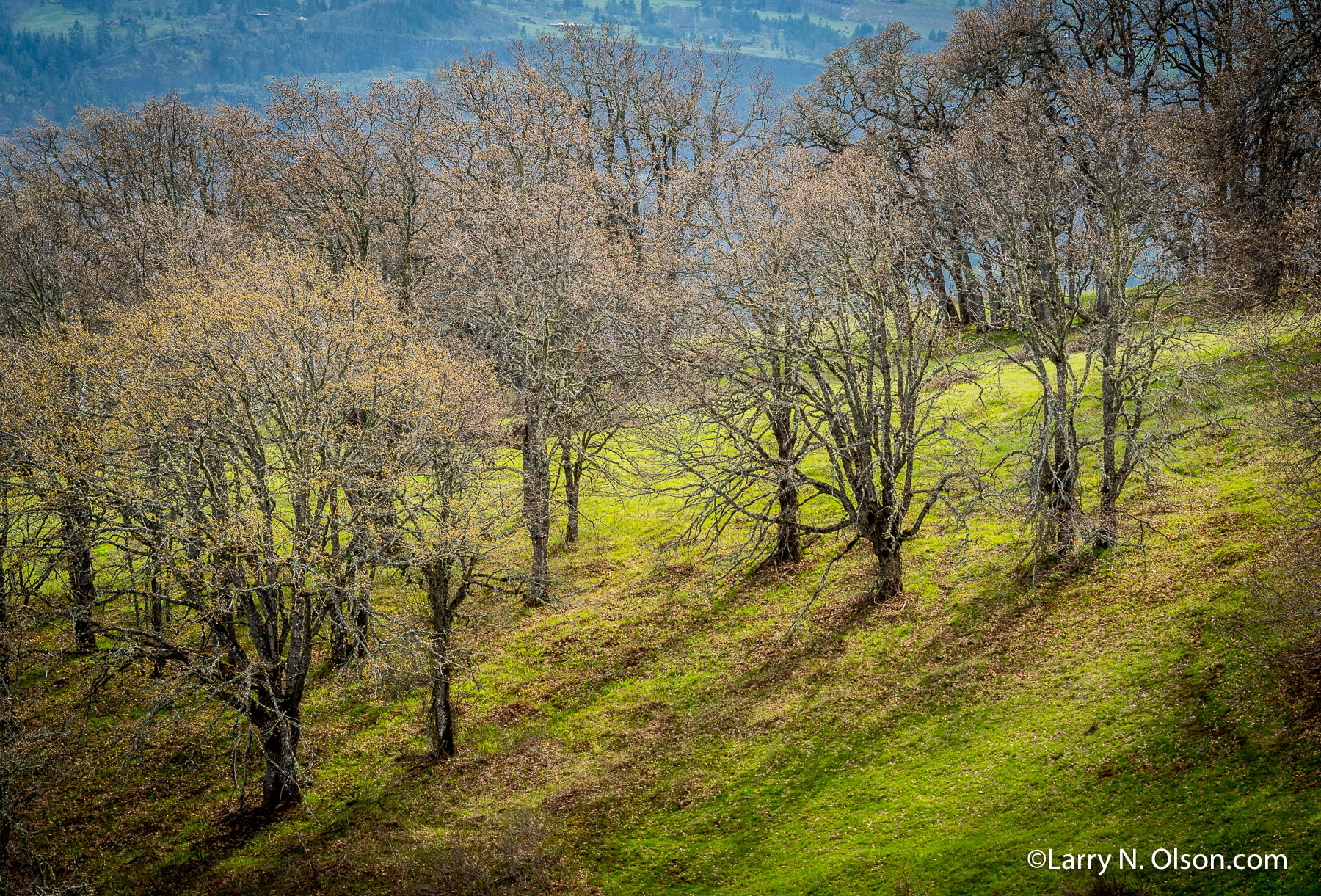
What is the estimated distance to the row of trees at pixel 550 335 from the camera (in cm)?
2364

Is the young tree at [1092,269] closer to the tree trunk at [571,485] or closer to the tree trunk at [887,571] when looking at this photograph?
the tree trunk at [887,571]

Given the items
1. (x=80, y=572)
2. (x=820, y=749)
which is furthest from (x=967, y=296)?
(x=80, y=572)

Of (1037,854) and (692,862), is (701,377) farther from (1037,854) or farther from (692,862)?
(1037,854)

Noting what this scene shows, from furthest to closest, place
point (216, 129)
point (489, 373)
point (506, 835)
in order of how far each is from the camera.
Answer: point (216, 129)
point (489, 373)
point (506, 835)

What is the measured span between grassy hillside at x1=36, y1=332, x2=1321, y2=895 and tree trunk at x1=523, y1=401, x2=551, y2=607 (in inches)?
81.3

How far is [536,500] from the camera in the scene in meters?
31.8

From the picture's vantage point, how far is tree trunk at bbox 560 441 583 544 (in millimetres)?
36531

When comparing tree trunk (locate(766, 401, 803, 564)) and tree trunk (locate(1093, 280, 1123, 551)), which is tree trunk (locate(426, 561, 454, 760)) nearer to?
tree trunk (locate(766, 401, 803, 564))

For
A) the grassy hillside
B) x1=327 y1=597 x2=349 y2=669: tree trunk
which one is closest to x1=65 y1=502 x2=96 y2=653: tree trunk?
the grassy hillside

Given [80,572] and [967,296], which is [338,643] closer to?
[80,572]

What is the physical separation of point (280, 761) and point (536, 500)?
40.1 ft

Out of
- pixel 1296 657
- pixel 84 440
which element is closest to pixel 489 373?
pixel 84 440

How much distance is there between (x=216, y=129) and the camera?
61.9 meters

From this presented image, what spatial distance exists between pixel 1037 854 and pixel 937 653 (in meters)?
9.03
